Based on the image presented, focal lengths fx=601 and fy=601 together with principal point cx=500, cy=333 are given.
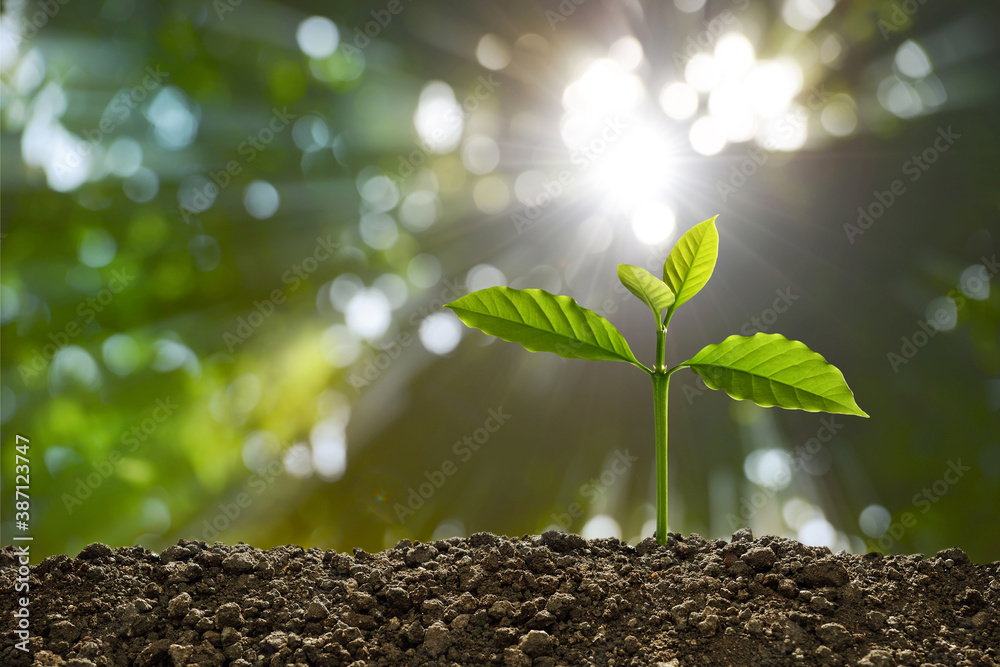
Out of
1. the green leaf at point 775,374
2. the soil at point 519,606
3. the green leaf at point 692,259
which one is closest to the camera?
the soil at point 519,606

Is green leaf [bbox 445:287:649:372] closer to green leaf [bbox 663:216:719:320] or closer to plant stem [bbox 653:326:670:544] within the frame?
plant stem [bbox 653:326:670:544]

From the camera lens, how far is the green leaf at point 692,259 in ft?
4.09

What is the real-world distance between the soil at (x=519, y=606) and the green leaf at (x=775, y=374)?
0.30 m

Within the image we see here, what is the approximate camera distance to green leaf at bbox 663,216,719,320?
1.25m

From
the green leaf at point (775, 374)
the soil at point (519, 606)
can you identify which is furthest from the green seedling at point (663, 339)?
the soil at point (519, 606)

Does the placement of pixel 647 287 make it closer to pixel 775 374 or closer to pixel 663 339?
pixel 663 339

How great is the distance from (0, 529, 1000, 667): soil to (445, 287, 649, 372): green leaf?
0.42m

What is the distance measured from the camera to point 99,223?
218cm

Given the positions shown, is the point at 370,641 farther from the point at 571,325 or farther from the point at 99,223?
the point at 99,223

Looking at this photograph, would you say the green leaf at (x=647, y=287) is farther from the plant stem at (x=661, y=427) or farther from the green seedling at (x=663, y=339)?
the plant stem at (x=661, y=427)

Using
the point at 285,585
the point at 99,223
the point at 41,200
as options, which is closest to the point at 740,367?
the point at 285,585

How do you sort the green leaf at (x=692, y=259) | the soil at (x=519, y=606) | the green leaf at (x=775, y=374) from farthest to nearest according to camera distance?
the green leaf at (x=692, y=259) → the green leaf at (x=775, y=374) → the soil at (x=519, y=606)

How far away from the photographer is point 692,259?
126cm

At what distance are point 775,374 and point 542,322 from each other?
466mm
